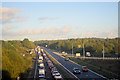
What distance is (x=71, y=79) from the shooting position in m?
28.7

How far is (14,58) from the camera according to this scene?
120 ft

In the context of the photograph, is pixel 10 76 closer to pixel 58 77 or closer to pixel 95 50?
pixel 58 77

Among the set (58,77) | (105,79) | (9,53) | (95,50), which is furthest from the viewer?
(95,50)

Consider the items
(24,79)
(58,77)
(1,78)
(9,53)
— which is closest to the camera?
(1,78)

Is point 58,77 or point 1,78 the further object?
point 58,77

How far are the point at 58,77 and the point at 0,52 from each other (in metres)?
10.2

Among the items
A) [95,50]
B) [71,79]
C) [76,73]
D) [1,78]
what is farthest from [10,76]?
[95,50]

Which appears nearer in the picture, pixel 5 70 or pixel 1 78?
pixel 1 78

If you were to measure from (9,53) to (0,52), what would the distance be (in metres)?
6.02

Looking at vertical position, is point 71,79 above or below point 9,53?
below

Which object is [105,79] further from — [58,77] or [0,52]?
[0,52]

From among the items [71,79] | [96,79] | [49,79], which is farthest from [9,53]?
[96,79]

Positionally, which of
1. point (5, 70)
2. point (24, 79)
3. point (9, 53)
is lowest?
point (24, 79)

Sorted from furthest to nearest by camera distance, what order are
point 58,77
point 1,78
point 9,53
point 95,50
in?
point 95,50 < point 9,53 < point 58,77 < point 1,78
